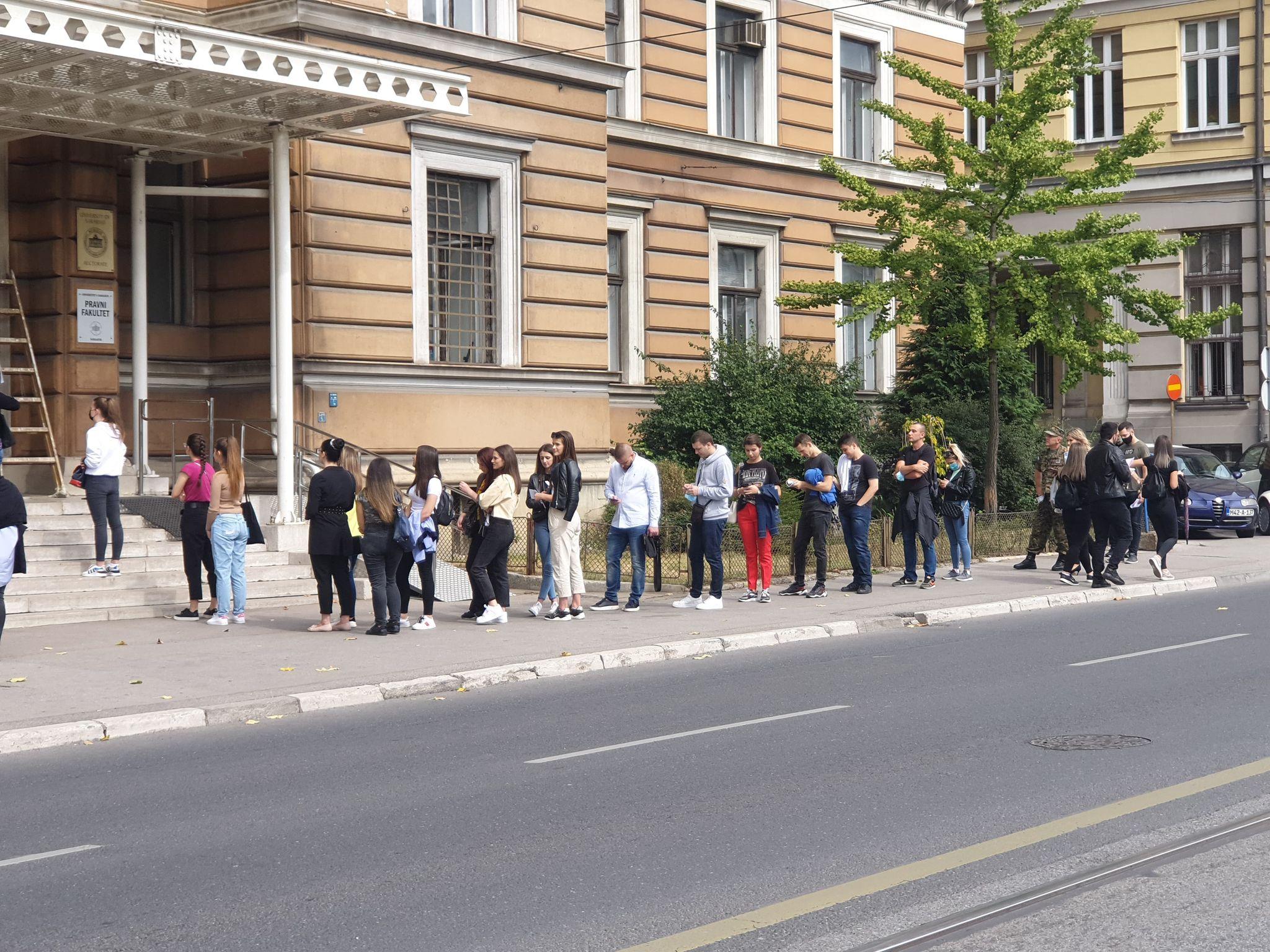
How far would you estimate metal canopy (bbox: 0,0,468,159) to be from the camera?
1512 centimetres

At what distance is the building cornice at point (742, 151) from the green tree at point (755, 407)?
408 cm

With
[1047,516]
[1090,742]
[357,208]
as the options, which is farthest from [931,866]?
[357,208]

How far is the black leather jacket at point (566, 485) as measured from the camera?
631 inches

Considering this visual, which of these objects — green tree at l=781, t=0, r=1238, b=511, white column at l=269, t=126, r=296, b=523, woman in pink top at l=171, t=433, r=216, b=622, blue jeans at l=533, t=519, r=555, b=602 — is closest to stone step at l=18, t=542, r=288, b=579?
white column at l=269, t=126, r=296, b=523

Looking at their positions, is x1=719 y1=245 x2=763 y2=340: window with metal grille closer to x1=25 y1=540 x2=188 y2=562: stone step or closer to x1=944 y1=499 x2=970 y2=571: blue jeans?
x1=944 y1=499 x2=970 y2=571: blue jeans

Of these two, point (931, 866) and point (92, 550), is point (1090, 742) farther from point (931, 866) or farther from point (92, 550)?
point (92, 550)

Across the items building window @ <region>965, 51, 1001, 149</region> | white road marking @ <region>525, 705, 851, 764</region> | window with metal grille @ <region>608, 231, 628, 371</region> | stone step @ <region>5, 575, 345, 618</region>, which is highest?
building window @ <region>965, 51, 1001, 149</region>

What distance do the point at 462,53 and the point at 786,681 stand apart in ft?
41.6

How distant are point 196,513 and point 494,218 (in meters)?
8.66

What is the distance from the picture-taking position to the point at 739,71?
95.0ft

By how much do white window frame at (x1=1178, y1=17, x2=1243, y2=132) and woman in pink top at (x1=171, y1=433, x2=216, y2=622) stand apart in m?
29.6

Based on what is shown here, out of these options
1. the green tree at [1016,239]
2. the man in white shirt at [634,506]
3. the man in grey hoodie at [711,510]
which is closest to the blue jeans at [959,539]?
the man in grey hoodie at [711,510]

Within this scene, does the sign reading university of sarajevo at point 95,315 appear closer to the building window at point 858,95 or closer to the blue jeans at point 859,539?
the blue jeans at point 859,539

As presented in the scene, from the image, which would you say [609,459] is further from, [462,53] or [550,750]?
[550,750]
